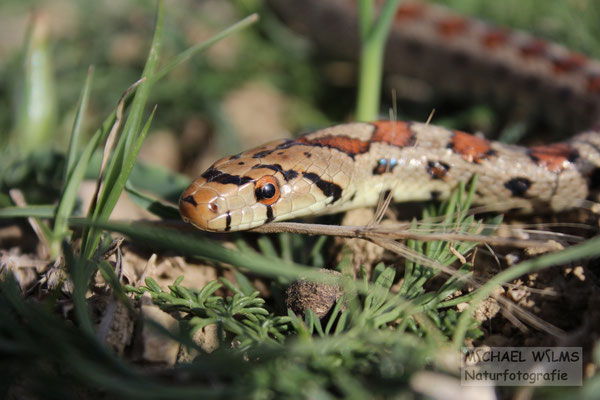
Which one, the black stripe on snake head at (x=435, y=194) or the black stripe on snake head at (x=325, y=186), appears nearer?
the black stripe on snake head at (x=325, y=186)

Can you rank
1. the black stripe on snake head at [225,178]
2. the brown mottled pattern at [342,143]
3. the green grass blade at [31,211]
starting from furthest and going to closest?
the brown mottled pattern at [342,143]
the black stripe on snake head at [225,178]
the green grass blade at [31,211]

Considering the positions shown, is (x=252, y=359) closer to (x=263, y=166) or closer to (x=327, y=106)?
(x=263, y=166)

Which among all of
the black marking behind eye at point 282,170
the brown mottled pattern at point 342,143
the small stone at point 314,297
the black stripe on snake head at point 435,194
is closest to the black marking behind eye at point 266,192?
the black marking behind eye at point 282,170

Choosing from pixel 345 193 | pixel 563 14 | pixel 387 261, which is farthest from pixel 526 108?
pixel 387 261

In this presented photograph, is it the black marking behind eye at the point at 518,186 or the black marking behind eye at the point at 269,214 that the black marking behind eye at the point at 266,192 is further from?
the black marking behind eye at the point at 518,186

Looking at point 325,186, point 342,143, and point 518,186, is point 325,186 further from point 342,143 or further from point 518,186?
point 518,186

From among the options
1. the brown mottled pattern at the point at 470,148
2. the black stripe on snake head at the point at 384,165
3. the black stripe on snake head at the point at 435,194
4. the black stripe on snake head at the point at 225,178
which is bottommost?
the black stripe on snake head at the point at 435,194

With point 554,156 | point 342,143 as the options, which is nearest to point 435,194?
point 342,143

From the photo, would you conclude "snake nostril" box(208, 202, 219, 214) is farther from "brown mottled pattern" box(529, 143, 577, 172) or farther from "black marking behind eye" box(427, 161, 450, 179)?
"brown mottled pattern" box(529, 143, 577, 172)
